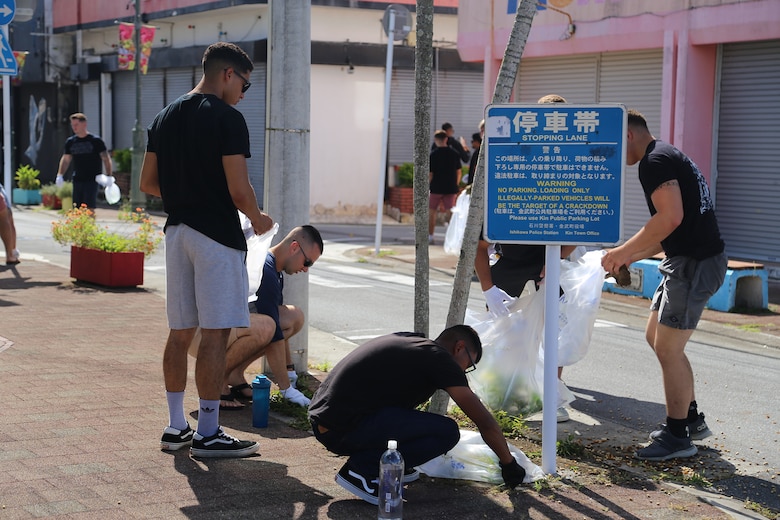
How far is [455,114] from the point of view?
26.6 metres

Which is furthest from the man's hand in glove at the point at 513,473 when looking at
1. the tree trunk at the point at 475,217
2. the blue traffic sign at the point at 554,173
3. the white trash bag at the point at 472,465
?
the blue traffic sign at the point at 554,173

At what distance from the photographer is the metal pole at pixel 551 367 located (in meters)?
5.49

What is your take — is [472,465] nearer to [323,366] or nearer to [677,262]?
[677,262]

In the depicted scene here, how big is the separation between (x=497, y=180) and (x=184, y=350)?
6.39ft

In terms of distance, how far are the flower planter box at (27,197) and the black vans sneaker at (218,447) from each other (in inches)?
962

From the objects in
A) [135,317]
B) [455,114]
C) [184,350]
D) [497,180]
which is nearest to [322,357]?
[135,317]

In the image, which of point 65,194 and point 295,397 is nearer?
point 295,397

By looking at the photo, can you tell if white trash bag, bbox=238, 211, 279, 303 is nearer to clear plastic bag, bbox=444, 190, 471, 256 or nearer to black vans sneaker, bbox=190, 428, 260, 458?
black vans sneaker, bbox=190, 428, 260, 458

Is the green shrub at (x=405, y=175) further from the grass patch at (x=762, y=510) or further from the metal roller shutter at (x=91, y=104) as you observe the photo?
the grass patch at (x=762, y=510)

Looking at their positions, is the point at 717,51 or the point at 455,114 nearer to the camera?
the point at 717,51

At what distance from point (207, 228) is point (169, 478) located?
1.30 meters

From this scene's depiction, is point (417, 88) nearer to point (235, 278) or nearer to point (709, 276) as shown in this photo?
point (235, 278)

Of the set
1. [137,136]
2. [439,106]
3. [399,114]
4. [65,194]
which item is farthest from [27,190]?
[439,106]

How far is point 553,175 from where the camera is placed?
5.37m
